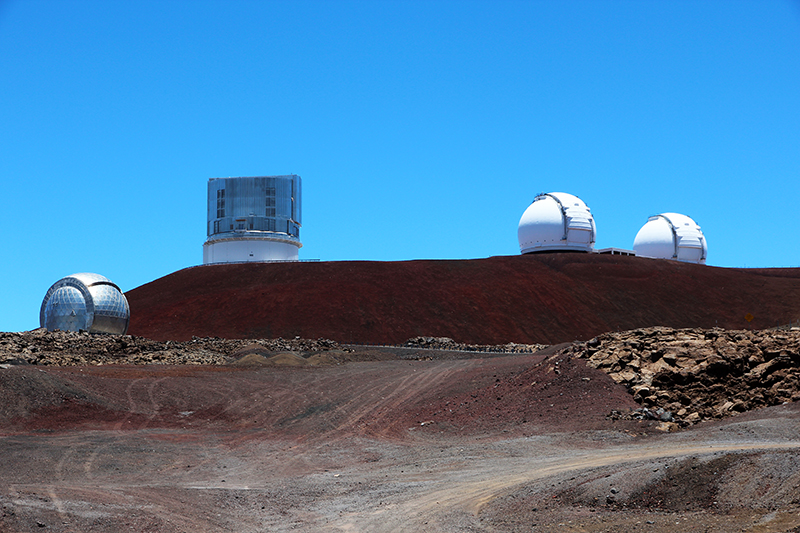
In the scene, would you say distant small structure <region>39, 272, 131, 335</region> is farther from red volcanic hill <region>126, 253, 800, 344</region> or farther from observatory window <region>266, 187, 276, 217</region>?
observatory window <region>266, 187, 276, 217</region>

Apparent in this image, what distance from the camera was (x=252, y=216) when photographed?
70.4 meters

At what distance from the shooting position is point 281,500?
12.1 metres

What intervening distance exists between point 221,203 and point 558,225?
3139 cm

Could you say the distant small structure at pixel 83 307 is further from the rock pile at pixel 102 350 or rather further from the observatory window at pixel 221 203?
the observatory window at pixel 221 203

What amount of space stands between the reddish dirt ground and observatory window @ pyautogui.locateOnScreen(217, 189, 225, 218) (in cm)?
4434

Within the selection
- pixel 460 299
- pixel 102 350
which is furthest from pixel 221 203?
pixel 102 350

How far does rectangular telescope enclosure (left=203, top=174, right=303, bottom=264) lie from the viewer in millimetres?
70562

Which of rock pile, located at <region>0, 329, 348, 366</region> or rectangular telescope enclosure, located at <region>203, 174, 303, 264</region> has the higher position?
rectangular telescope enclosure, located at <region>203, 174, 303, 264</region>

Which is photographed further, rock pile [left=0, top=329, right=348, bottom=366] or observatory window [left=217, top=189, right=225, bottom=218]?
observatory window [left=217, top=189, right=225, bottom=218]

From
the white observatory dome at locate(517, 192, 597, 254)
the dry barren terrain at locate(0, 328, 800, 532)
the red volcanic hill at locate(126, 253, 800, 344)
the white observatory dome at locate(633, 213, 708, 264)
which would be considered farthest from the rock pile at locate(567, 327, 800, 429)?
the white observatory dome at locate(633, 213, 708, 264)

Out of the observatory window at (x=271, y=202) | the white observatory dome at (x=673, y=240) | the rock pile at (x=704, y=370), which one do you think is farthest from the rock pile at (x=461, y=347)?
the white observatory dome at (x=673, y=240)

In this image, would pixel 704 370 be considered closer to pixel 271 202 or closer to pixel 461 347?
pixel 461 347

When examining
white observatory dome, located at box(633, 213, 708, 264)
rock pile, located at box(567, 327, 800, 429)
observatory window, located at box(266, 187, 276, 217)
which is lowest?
rock pile, located at box(567, 327, 800, 429)

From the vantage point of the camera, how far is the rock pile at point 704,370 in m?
17.9
